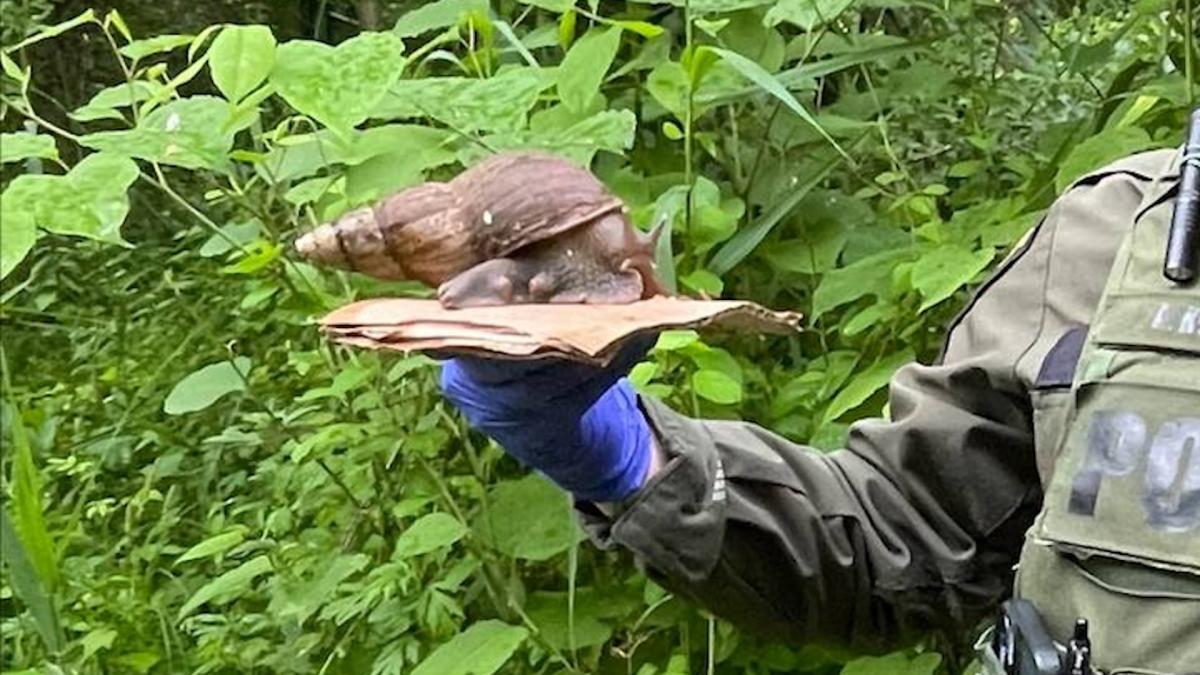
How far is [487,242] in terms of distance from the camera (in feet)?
3.13

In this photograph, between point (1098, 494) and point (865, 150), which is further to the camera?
point (865, 150)

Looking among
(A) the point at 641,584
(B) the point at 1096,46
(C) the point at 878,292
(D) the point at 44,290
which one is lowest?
(D) the point at 44,290

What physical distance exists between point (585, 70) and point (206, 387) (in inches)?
17.9

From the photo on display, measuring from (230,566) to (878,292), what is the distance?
95cm

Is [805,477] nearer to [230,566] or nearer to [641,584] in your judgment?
[641,584]

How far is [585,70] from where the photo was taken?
4.98ft

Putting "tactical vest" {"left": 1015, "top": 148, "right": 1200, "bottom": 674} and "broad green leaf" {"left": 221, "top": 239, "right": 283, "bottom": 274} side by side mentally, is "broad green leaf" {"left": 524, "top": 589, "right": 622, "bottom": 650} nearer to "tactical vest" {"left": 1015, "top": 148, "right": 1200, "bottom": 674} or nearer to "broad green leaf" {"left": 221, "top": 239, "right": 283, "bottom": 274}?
"broad green leaf" {"left": 221, "top": 239, "right": 283, "bottom": 274}

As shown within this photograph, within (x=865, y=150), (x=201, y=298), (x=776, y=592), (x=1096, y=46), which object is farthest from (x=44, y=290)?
(x=776, y=592)

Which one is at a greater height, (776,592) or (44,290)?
(776,592)

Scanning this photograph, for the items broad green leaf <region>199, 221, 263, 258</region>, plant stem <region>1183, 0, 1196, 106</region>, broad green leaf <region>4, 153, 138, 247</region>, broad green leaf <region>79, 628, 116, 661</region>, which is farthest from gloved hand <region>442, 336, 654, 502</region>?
broad green leaf <region>79, 628, 116, 661</region>

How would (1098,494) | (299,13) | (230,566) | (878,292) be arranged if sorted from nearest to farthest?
(1098,494) < (878,292) < (230,566) < (299,13)

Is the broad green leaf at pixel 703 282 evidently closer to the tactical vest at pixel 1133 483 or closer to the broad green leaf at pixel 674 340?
the broad green leaf at pixel 674 340

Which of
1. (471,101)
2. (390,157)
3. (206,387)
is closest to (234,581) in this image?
(206,387)

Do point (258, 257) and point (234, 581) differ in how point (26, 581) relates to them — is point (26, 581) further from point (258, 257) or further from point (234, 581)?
point (234, 581)
